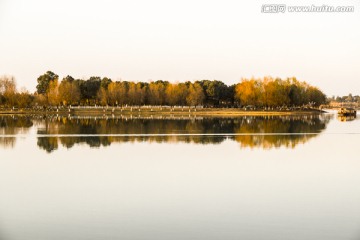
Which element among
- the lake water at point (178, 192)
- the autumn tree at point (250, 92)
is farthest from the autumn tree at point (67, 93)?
the lake water at point (178, 192)

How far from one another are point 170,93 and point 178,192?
66672mm

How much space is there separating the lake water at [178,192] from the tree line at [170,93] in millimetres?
50450

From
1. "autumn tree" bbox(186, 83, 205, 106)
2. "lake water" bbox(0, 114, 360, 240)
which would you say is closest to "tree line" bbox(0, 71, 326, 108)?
"autumn tree" bbox(186, 83, 205, 106)

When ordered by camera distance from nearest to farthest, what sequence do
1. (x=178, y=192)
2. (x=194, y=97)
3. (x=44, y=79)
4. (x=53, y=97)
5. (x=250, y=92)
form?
(x=178, y=192) → (x=53, y=97) → (x=250, y=92) → (x=194, y=97) → (x=44, y=79)

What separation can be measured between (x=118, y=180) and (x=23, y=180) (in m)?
2.65

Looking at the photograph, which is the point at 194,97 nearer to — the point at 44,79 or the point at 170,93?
the point at 170,93

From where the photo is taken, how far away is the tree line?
233ft

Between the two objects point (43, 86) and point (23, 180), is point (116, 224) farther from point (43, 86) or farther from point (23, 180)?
point (43, 86)

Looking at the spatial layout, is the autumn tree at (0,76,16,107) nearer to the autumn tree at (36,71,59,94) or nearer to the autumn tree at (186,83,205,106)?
the autumn tree at (36,71,59,94)

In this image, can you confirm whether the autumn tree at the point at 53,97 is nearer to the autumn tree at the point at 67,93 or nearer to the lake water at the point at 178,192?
the autumn tree at the point at 67,93

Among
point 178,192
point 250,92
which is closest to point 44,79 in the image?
point 250,92

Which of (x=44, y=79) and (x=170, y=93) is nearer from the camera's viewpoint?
(x=170, y=93)

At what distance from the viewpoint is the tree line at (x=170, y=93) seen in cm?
7106

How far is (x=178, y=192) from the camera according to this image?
12.0 metres
